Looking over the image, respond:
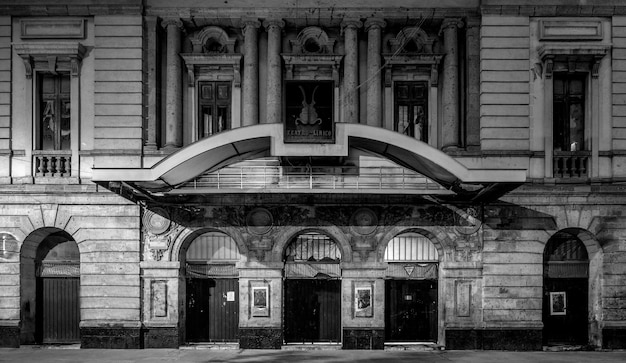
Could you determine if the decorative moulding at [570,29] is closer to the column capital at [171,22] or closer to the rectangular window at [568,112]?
the rectangular window at [568,112]

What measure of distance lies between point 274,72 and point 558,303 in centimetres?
1226

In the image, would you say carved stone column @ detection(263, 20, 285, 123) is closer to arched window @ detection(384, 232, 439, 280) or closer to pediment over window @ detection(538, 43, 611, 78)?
arched window @ detection(384, 232, 439, 280)

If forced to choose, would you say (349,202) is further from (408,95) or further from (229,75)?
(229,75)

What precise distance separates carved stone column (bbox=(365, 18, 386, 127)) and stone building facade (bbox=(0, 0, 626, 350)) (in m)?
0.05

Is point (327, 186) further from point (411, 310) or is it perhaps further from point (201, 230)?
point (411, 310)

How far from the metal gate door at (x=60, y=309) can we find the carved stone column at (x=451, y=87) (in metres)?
13.5

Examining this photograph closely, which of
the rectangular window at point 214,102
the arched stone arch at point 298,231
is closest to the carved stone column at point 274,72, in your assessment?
the rectangular window at point 214,102

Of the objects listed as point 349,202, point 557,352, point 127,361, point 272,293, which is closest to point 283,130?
point 349,202

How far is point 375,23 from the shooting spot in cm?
2072

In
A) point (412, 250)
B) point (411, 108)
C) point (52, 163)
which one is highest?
point (411, 108)

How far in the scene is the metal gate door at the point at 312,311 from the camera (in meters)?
21.0

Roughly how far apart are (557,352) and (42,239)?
1737 centimetres

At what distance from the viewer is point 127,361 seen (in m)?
17.9

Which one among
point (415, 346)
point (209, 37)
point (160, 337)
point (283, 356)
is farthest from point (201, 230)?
point (415, 346)
